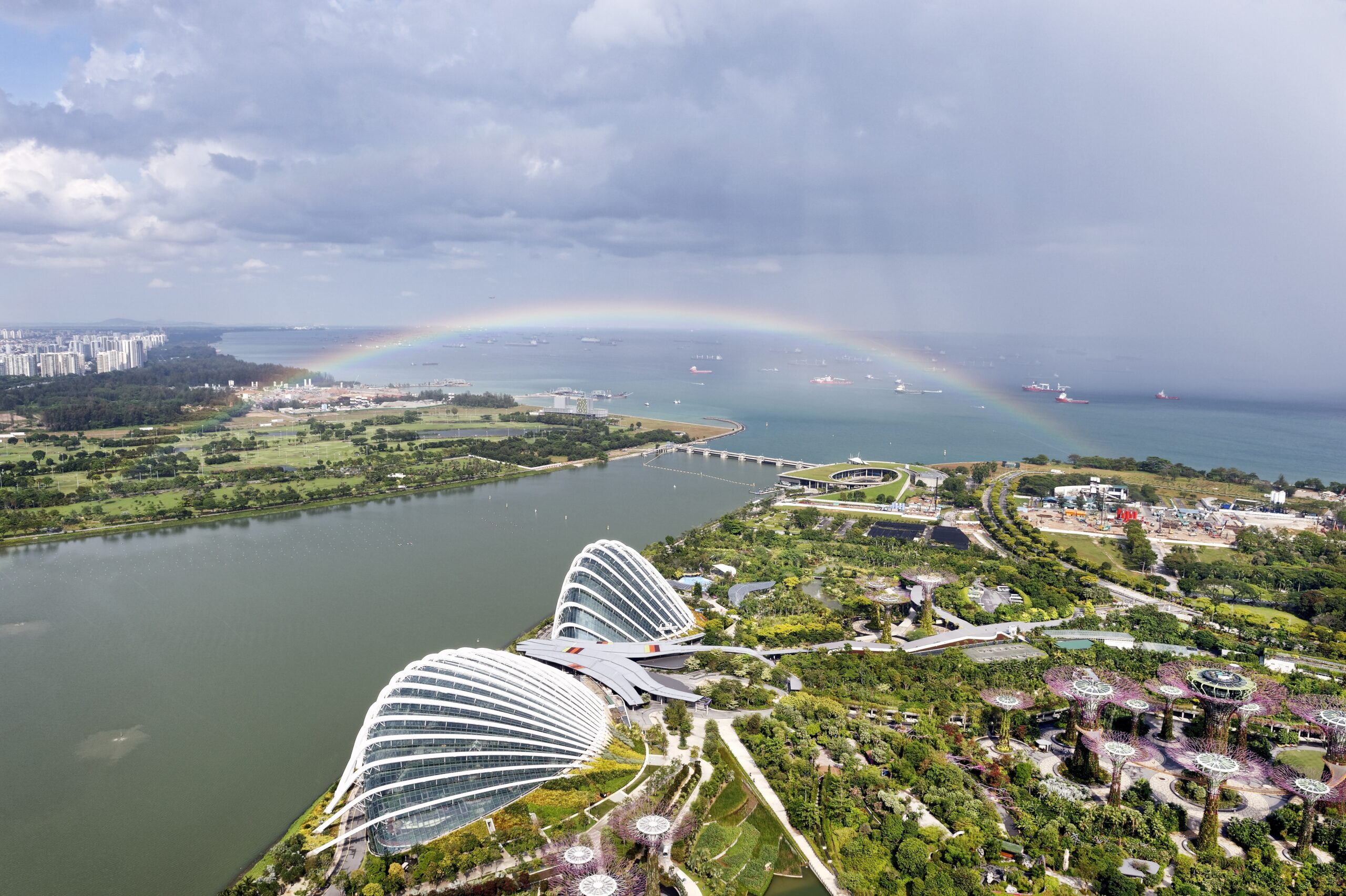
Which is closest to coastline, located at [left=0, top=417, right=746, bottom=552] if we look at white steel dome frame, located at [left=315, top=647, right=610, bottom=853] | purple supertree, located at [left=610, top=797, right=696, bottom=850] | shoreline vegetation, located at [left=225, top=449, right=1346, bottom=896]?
shoreline vegetation, located at [left=225, top=449, right=1346, bottom=896]

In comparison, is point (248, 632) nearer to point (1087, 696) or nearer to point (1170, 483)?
point (1087, 696)

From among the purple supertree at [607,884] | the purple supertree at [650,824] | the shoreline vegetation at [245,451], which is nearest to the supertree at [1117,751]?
the purple supertree at [650,824]

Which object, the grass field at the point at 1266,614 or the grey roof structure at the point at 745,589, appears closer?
the grass field at the point at 1266,614

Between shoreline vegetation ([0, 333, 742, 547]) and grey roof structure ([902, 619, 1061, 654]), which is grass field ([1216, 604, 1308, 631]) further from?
shoreline vegetation ([0, 333, 742, 547])

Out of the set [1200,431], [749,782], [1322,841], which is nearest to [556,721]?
[749,782]

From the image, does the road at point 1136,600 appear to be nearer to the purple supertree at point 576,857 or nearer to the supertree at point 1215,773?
the supertree at point 1215,773

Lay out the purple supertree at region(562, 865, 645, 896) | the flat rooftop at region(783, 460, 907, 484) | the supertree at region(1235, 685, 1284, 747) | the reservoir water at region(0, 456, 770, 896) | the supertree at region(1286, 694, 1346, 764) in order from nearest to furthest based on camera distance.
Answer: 1. the purple supertree at region(562, 865, 645, 896)
2. the reservoir water at region(0, 456, 770, 896)
3. the supertree at region(1286, 694, 1346, 764)
4. the supertree at region(1235, 685, 1284, 747)
5. the flat rooftop at region(783, 460, 907, 484)
